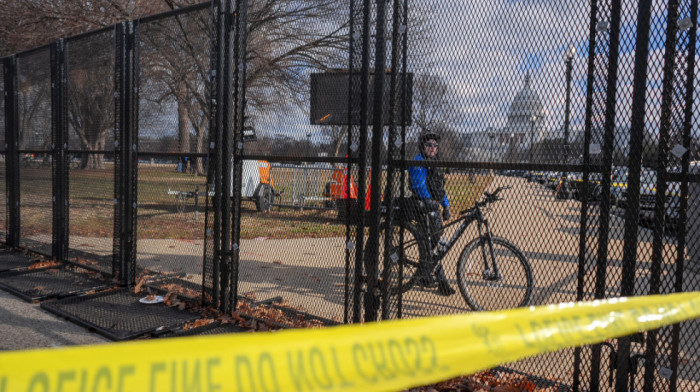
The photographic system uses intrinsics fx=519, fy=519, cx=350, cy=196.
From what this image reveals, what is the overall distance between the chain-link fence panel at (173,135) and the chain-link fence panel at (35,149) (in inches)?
101

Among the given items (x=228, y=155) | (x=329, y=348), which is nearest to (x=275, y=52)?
(x=228, y=155)

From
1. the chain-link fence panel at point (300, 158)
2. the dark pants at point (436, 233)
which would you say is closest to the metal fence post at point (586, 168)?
the dark pants at point (436, 233)

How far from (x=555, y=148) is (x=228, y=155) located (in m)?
3.13

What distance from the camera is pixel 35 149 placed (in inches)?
330

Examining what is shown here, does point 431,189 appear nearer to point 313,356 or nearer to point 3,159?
point 313,356

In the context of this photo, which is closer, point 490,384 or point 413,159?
point 490,384

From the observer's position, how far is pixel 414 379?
1.53 meters

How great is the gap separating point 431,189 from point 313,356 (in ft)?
9.50

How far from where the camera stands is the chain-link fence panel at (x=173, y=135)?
5.75 metres

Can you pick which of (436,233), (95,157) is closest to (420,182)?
(436,233)

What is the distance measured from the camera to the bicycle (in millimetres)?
3932

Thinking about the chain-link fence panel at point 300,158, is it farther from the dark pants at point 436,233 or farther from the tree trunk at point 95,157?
the tree trunk at point 95,157

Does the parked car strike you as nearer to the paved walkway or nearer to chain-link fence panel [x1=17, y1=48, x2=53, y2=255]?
the paved walkway

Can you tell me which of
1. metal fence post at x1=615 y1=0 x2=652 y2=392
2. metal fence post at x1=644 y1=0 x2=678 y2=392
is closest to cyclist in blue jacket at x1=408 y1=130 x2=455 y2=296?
metal fence post at x1=615 y1=0 x2=652 y2=392
